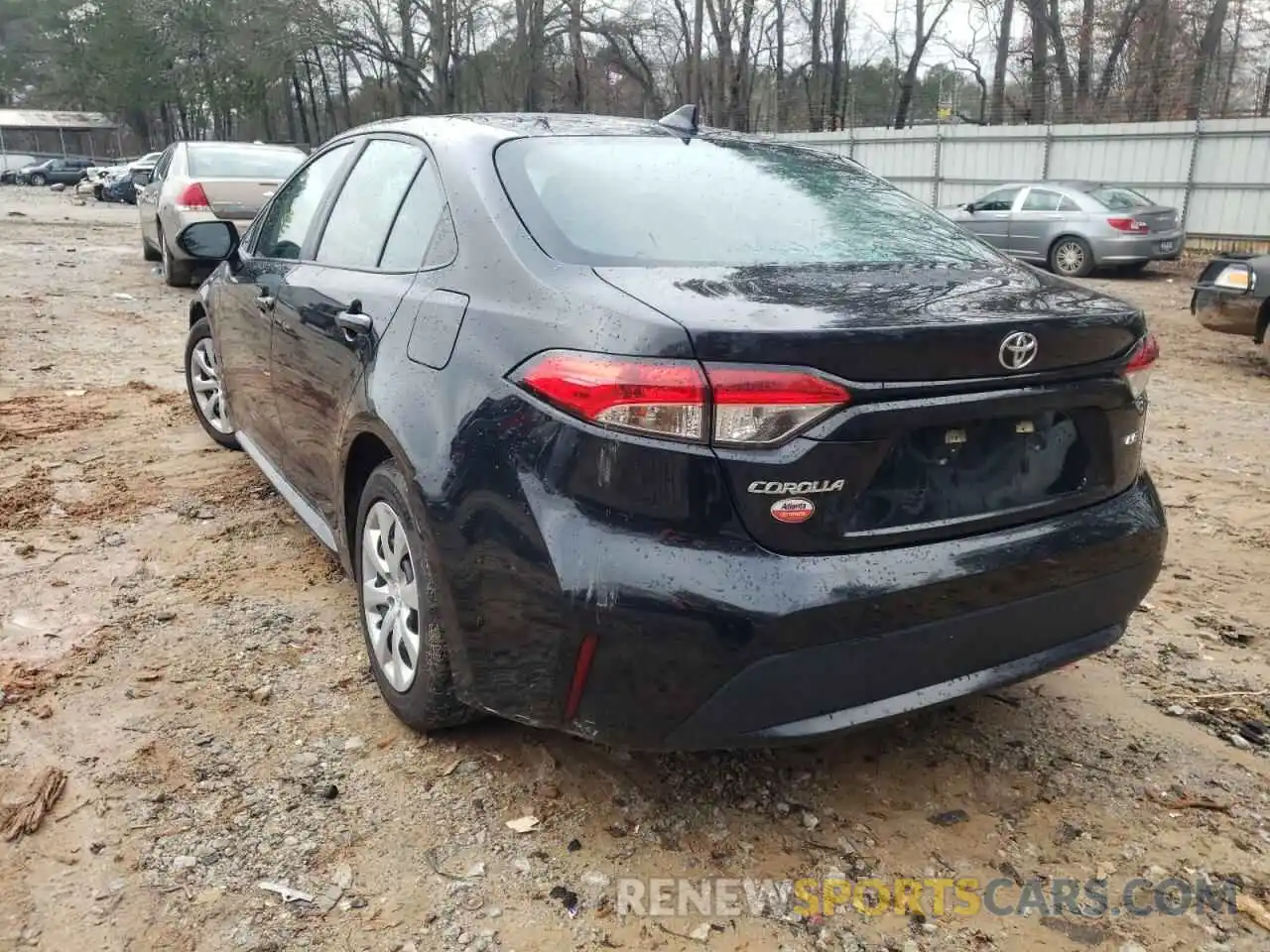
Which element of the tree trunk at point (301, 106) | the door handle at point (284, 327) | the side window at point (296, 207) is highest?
the tree trunk at point (301, 106)

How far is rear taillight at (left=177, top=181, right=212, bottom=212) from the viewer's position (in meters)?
9.88

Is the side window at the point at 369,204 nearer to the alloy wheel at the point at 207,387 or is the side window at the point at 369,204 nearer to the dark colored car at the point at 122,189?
the alloy wheel at the point at 207,387

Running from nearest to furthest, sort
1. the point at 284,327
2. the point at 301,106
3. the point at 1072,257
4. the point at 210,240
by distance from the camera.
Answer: the point at 284,327
the point at 210,240
the point at 1072,257
the point at 301,106

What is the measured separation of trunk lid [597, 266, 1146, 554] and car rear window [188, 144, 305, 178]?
9144 mm

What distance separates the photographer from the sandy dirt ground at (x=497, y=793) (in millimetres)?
2117

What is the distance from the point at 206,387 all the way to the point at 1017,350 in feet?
13.9

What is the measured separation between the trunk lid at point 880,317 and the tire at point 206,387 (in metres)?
3.42

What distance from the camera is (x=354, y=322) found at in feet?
9.14

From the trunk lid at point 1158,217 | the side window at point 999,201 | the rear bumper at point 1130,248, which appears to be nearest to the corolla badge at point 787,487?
the rear bumper at point 1130,248

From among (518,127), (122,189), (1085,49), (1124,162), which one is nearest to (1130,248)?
(1124,162)

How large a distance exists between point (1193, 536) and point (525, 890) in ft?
11.1

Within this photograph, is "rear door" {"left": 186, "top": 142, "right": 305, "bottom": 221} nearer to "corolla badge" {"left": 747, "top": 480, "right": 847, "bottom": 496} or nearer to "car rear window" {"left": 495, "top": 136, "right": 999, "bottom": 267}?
"car rear window" {"left": 495, "top": 136, "right": 999, "bottom": 267}

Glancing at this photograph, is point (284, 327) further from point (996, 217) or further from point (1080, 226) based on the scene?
point (996, 217)

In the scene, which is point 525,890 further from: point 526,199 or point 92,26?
point 92,26
